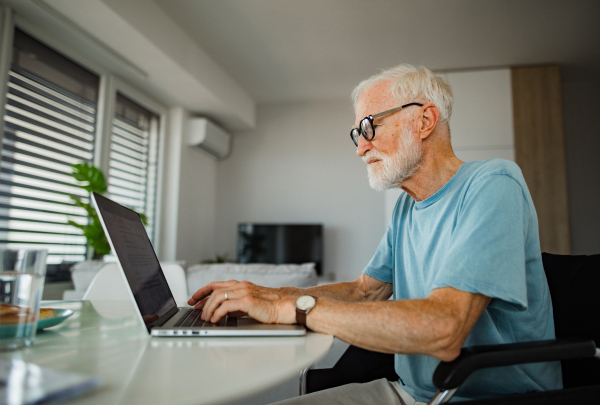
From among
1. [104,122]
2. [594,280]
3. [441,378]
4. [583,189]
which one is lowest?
[441,378]

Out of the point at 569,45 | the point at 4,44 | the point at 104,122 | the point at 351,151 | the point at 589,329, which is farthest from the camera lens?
the point at 351,151

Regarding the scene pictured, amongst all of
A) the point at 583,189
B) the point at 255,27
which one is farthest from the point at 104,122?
the point at 583,189

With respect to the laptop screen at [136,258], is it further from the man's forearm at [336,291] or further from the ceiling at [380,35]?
the ceiling at [380,35]

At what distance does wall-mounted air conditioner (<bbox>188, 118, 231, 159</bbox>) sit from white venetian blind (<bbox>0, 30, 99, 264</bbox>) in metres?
1.50

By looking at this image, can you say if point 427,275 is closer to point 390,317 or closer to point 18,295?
point 390,317

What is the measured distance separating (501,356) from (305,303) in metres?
0.34

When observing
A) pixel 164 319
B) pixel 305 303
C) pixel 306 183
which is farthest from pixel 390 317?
pixel 306 183

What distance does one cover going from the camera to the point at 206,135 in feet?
16.2

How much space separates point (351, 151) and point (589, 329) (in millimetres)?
4668

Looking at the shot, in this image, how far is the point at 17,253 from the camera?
22.5 inches

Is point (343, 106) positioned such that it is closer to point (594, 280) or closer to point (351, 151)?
point (351, 151)

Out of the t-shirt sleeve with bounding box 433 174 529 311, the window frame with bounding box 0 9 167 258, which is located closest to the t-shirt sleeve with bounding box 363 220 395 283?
the t-shirt sleeve with bounding box 433 174 529 311

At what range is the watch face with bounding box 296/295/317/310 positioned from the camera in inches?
29.8

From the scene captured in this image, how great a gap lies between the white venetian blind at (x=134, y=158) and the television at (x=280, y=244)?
49.5 inches
